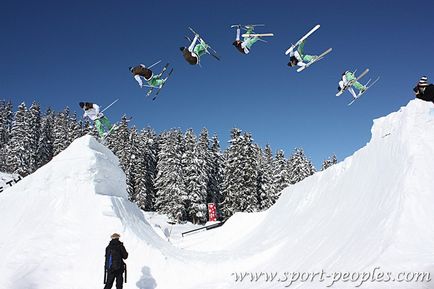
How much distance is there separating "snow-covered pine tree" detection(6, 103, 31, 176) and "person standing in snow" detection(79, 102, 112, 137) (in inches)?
2034

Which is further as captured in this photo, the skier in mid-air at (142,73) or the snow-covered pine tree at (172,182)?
the snow-covered pine tree at (172,182)

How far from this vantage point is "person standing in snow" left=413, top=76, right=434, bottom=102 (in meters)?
7.46

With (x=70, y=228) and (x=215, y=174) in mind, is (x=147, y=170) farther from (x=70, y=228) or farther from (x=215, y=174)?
(x=70, y=228)

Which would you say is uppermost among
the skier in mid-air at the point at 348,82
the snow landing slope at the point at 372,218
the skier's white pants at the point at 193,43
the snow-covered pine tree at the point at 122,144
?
the snow-covered pine tree at the point at 122,144

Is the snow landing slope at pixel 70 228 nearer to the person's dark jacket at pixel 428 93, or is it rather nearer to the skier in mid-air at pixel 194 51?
the skier in mid-air at pixel 194 51

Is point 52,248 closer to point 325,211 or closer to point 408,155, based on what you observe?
point 325,211

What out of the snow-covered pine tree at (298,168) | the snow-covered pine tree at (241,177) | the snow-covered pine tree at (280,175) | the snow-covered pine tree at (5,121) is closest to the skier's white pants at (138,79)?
the snow-covered pine tree at (241,177)

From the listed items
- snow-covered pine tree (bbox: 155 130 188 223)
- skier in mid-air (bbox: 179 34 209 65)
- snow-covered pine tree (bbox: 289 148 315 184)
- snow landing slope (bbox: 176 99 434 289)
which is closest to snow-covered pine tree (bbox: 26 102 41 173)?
→ snow-covered pine tree (bbox: 155 130 188 223)

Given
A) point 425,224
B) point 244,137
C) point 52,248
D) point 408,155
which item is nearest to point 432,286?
point 425,224

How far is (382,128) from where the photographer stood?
13359 mm

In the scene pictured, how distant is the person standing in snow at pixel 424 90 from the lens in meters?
7.46

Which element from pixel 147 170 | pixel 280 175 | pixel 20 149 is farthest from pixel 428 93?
pixel 20 149

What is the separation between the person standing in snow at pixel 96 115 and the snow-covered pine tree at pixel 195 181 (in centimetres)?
3729

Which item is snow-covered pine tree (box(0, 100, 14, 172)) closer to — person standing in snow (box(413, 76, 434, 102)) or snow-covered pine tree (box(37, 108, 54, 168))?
snow-covered pine tree (box(37, 108, 54, 168))
